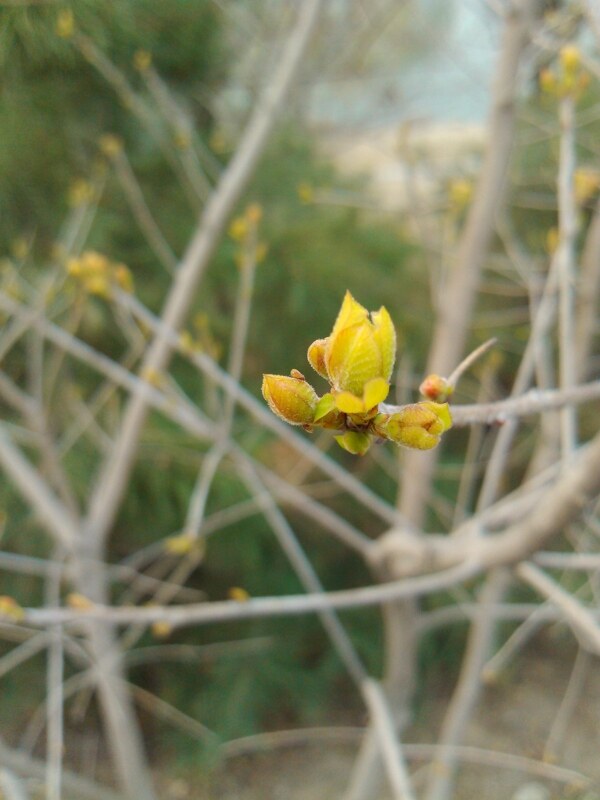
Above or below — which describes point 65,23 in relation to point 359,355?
above

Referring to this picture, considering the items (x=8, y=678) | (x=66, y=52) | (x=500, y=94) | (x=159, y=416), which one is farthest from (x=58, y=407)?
(x=500, y=94)

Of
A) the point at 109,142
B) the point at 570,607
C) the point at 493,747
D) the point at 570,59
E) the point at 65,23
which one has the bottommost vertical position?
the point at 570,607

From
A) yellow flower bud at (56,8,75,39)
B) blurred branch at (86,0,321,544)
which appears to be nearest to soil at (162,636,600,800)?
blurred branch at (86,0,321,544)

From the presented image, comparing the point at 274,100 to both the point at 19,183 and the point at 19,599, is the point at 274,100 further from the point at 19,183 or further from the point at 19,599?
the point at 19,599

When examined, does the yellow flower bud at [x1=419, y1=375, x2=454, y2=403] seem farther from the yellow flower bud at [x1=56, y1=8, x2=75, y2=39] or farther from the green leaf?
the yellow flower bud at [x1=56, y1=8, x2=75, y2=39]

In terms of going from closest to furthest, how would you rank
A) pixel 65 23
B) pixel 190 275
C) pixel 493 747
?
pixel 65 23
pixel 190 275
pixel 493 747

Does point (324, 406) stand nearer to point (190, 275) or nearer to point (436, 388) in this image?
point (436, 388)

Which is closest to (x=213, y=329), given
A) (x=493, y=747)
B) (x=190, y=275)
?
(x=190, y=275)
